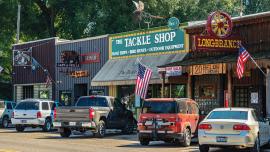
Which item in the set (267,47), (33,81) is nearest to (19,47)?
(33,81)

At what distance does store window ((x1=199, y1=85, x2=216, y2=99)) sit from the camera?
28.8 metres

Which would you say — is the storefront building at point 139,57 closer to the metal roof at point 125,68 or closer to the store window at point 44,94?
the metal roof at point 125,68

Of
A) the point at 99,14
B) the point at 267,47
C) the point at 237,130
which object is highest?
the point at 99,14

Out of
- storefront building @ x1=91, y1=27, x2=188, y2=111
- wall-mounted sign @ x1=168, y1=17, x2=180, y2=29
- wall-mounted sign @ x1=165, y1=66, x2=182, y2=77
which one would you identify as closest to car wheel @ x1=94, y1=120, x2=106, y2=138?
wall-mounted sign @ x1=165, y1=66, x2=182, y2=77

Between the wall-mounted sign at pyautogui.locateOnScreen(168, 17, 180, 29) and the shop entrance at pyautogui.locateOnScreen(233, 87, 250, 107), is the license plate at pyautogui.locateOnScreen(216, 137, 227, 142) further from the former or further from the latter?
the wall-mounted sign at pyautogui.locateOnScreen(168, 17, 180, 29)

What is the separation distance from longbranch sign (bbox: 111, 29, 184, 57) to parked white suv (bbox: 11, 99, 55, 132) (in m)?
6.60

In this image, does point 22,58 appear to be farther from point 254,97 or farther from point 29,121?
point 254,97

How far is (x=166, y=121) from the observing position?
21047 mm

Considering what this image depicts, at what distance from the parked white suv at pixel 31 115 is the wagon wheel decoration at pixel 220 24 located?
987 cm

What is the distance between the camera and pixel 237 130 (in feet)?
57.5

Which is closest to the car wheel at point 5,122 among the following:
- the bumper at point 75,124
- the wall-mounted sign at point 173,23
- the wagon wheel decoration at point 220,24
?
the bumper at point 75,124

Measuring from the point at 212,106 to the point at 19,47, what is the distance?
20.5 m

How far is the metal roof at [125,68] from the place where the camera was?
102 ft

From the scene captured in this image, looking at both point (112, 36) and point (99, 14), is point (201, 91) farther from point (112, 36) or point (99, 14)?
point (99, 14)
